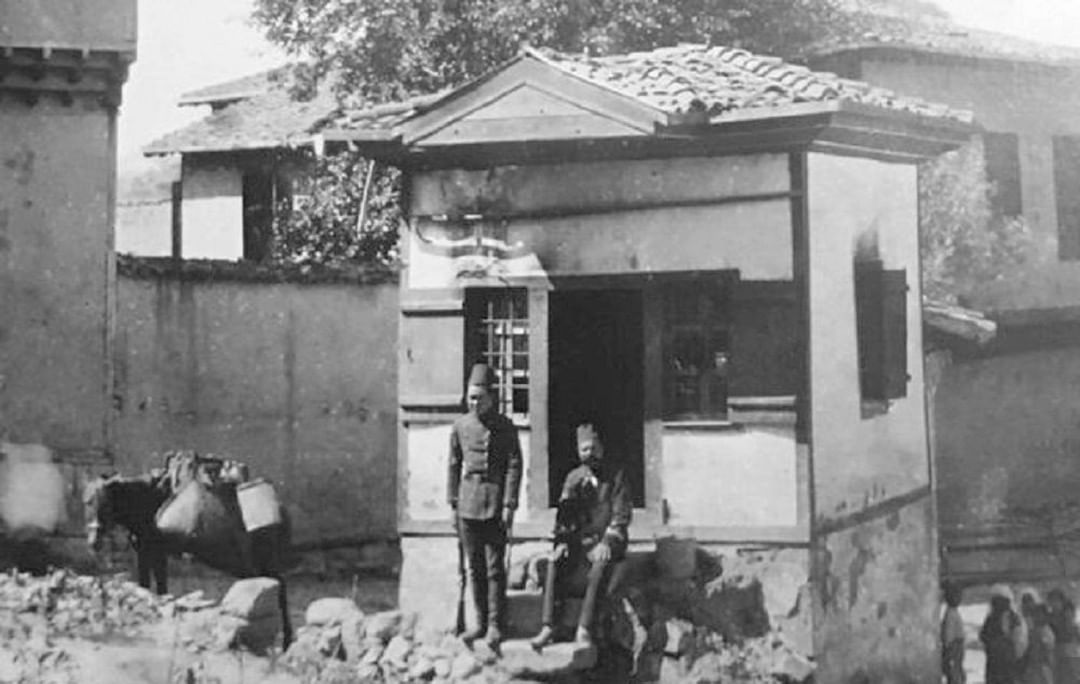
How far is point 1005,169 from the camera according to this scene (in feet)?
80.0

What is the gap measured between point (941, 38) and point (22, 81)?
14088 millimetres

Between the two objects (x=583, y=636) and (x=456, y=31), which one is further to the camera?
(x=456, y=31)

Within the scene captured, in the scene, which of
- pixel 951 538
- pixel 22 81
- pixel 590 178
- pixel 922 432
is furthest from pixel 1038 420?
pixel 22 81

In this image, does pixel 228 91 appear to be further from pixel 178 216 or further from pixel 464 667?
pixel 464 667

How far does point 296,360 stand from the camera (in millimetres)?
21438

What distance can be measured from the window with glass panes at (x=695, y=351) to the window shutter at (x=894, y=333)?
1.79 meters

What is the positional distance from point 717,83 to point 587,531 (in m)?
4.05

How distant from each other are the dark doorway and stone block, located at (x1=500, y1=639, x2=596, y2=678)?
3165 millimetres

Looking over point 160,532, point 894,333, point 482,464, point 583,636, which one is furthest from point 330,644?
point 894,333

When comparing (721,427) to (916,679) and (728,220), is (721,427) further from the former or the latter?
(916,679)

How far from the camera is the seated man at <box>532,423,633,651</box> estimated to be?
12.1 m

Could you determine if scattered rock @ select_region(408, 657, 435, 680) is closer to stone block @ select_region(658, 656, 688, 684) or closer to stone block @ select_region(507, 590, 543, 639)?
stone block @ select_region(507, 590, 543, 639)

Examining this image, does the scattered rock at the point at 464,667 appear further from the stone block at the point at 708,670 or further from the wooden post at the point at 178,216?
the wooden post at the point at 178,216

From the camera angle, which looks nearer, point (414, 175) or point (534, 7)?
point (414, 175)
